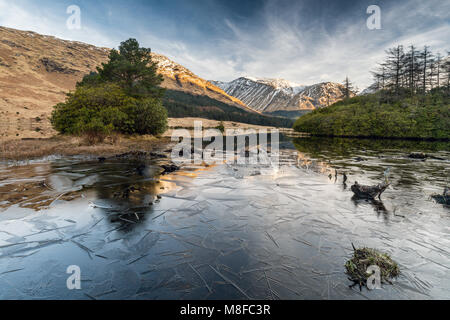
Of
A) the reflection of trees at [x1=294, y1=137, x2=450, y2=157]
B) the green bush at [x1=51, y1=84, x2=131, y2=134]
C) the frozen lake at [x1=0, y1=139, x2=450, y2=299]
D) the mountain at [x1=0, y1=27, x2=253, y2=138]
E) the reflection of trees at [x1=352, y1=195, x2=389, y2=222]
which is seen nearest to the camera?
the frozen lake at [x1=0, y1=139, x2=450, y2=299]

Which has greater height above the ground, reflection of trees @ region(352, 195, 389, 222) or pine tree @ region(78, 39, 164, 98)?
pine tree @ region(78, 39, 164, 98)

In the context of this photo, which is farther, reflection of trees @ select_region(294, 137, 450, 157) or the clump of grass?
reflection of trees @ select_region(294, 137, 450, 157)

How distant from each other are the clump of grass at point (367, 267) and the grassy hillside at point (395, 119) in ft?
254

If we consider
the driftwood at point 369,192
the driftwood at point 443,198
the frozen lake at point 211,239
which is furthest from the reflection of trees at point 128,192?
the driftwood at point 443,198

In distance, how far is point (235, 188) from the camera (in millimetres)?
14469

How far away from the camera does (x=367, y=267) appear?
5516mm

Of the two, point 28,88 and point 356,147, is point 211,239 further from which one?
point 28,88

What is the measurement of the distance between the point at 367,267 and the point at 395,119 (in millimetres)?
81069

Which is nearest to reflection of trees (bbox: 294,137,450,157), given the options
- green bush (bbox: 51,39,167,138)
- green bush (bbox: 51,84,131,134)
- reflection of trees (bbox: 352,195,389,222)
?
reflection of trees (bbox: 352,195,389,222)

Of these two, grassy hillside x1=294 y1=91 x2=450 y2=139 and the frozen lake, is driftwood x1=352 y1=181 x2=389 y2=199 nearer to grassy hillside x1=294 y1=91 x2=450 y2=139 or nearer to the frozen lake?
the frozen lake

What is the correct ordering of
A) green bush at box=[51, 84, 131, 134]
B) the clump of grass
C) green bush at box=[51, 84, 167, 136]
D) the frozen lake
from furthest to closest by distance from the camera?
green bush at box=[51, 84, 167, 136] → green bush at box=[51, 84, 131, 134] → the clump of grass → the frozen lake

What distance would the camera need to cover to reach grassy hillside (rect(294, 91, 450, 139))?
60.3 meters

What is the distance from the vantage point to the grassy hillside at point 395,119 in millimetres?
60312

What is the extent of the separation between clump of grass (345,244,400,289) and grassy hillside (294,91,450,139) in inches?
3048
